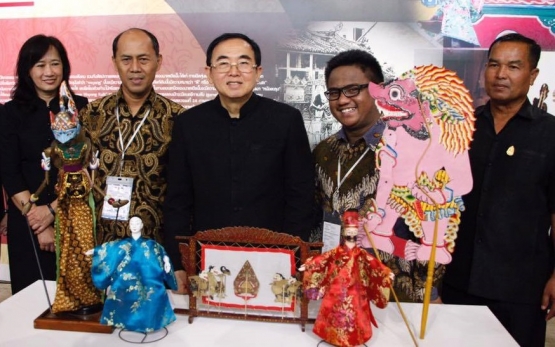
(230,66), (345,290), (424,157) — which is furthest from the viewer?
(230,66)

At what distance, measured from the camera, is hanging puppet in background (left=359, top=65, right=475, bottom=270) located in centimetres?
135

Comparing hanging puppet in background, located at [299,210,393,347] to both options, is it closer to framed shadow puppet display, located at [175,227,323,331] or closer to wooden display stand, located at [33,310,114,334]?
framed shadow puppet display, located at [175,227,323,331]

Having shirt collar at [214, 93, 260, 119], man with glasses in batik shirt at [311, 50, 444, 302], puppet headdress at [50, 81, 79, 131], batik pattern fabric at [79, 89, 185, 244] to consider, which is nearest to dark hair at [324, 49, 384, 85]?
man with glasses in batik shirt at [311, 50, 444, 302]

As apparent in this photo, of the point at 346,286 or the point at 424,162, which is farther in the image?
the point at 424,162

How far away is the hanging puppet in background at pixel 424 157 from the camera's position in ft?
4.42

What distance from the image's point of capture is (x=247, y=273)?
138cm

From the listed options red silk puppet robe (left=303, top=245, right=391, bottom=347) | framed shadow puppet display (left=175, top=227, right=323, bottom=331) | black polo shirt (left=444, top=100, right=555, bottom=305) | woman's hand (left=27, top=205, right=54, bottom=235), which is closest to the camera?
red silk puppet robe (left=303, top=245, right=391, bottom=347)

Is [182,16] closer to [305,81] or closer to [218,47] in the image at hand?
[305,81]

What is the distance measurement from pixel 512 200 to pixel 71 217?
1.62 meters

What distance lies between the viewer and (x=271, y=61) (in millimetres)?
3248

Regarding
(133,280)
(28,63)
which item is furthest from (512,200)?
(28,63)

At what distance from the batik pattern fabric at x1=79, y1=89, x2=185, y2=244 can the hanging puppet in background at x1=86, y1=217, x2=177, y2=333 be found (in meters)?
0.59

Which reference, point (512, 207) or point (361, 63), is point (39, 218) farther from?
point (512, 207)

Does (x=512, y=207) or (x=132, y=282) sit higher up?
(x=512, y=207)
